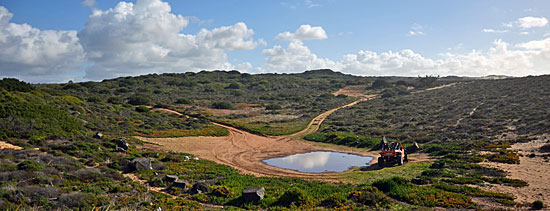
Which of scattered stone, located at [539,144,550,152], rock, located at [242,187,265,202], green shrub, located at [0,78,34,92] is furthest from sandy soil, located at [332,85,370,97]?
rock, located at [242,187,265,202]

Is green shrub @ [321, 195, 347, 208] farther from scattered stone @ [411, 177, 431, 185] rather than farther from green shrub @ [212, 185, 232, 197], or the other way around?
scattered stone @ [411, 177, 431, 185]

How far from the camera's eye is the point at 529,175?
18312mm

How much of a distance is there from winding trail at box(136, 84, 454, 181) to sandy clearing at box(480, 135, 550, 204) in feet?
31.2

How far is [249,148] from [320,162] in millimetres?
10025

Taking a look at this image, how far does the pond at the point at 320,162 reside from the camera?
25.6m

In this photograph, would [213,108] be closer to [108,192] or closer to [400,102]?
[400,102]

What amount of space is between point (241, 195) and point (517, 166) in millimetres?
18602

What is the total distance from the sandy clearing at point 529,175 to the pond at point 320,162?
9.98 metres

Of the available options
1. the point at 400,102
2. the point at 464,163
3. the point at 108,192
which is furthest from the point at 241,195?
the point at 400,102

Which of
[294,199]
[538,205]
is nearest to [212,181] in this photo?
[294,199]

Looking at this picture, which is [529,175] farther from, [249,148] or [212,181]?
[249,148]

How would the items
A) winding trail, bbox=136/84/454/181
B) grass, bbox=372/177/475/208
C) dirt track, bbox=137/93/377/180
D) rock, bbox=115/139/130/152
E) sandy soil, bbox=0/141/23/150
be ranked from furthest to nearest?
1. rock, bbox=115/139/130/152
2. dirt track, bbox=137/93/377/180
3. winding trail, bbox=136/84/454/181
4. sandy soil, bbox=0/141/23/150
5. grass, bbox=372/177/475/208

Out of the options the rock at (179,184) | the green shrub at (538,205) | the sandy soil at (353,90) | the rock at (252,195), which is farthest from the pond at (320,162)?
the sandy soil at (353,90)

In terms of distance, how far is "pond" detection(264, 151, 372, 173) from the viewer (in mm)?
25609
